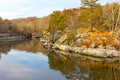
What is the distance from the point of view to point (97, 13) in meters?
73.8

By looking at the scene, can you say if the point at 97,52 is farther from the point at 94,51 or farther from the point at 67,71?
the point at 67,71

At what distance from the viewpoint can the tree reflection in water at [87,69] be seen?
3584cm

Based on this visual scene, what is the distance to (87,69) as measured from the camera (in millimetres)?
41719

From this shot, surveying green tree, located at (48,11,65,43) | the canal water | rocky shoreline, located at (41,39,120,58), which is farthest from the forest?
the canal water

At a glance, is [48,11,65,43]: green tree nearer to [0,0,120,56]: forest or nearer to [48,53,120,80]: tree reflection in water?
[0,0,120,56]: forest

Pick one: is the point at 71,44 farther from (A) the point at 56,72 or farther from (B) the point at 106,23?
(A) the point at 56,72

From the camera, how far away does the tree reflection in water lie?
35.8m

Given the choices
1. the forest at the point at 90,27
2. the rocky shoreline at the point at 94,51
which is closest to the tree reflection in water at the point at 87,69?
the rocky shoreline at the point at 94,51

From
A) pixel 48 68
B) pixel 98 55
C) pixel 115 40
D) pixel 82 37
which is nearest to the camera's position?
Result: pixel 48 68

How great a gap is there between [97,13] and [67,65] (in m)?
31.6

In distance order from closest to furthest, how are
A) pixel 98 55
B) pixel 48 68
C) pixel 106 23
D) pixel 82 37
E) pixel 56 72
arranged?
pixel 56 72 < pixel 48 68 < pixel 98 55 < pixel 82 37 < pixel 106 23

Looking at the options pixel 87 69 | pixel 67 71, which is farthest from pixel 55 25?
pixel 67 71

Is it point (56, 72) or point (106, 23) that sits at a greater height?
point (106, 23)

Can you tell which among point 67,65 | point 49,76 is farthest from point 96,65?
point 49,76
